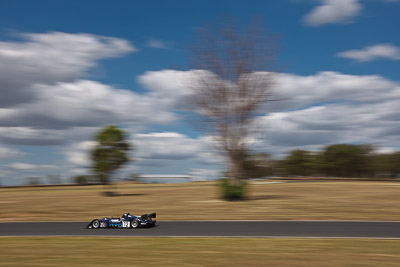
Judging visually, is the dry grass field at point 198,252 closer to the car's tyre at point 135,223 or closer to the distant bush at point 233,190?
the car's tyre at point 135,223

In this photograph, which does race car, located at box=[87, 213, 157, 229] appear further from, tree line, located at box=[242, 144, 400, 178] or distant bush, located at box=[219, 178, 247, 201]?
tree line, located at box=[242, 144, 400, 178]

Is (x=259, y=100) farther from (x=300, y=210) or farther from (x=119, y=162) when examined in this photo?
(x=119, y=162)

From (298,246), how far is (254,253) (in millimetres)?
1469

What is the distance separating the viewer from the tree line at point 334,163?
8612 centimetres

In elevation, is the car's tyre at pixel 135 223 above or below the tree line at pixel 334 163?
below

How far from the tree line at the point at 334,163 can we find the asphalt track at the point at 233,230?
69.7 m

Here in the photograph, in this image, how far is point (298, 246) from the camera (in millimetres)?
10086

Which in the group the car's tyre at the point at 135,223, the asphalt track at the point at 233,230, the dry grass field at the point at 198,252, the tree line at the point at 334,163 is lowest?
the dry grass field at the point at 198,252

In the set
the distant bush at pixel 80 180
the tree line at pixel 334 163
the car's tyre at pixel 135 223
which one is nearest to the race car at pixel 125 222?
the car's tyre at pixel 135 223

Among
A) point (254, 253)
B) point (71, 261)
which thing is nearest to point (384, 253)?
point (254, 253)

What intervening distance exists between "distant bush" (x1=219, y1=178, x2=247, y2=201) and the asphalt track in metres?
11.0

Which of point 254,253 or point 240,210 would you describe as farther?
point 240,210

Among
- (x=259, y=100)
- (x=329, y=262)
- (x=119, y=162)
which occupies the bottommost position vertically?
(x=329, y=262)

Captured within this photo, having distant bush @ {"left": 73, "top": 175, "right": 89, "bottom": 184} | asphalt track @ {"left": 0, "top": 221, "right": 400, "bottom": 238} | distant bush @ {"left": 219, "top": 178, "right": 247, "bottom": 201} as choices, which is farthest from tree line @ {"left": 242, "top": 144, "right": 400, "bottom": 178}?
asphalt track @ {"left": 0, "top": 221, "right": 400, "bottom": 238}
